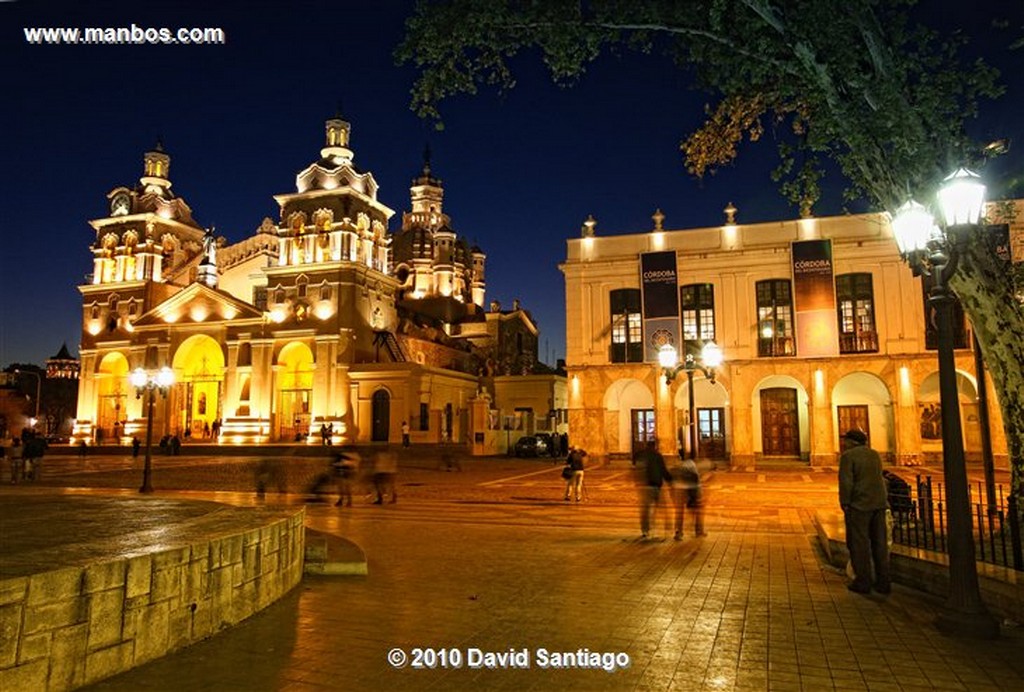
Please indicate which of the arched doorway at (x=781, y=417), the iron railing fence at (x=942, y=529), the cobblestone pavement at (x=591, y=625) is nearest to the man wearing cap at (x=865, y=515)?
the cobblestone pavement at (x=591, y=625)

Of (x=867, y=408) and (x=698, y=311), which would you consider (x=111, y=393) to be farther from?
(x=867, y=408)

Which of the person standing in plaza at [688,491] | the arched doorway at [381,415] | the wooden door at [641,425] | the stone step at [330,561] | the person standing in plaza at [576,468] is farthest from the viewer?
the arched doorway at [381,415]

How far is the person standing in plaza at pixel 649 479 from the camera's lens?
11.4 metres

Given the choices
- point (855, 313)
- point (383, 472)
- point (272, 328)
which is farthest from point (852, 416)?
point (272, 328)

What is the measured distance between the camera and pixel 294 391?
50.6 meters

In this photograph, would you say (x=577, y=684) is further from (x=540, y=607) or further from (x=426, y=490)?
(x=426, y=490)

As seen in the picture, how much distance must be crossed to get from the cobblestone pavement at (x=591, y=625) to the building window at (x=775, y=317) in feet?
66.0

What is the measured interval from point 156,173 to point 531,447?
4284 centimetres

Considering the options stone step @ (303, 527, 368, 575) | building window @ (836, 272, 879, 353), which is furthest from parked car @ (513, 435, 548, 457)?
stone step @ (303, 527, 368, 575)

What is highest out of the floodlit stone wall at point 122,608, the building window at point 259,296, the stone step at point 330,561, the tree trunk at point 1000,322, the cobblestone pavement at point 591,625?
the building window at point 259,296

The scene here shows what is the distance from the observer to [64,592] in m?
4.37

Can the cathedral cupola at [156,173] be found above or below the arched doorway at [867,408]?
above

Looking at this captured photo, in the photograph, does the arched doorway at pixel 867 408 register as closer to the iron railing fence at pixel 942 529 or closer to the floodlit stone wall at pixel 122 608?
the iron railing fence at pixel 942 529

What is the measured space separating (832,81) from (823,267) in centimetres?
2239
